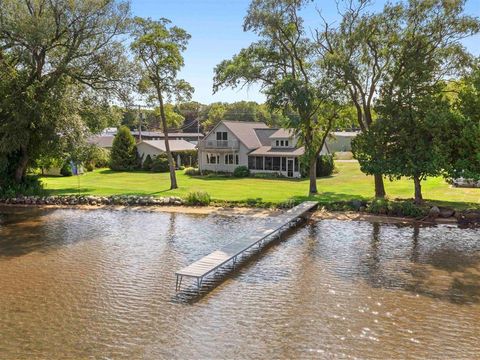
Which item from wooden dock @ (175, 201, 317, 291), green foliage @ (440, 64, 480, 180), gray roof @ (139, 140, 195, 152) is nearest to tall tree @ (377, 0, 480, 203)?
green foliage @ (440, 64, 480, 180)

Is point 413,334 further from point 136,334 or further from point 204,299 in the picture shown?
point 136,334

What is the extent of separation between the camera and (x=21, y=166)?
31.6 metres

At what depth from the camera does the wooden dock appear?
13781 millimetres

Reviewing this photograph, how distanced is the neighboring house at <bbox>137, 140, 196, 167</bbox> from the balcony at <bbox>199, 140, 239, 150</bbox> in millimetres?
5656

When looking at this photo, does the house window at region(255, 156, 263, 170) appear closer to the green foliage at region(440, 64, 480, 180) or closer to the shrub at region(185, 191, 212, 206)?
the shrub at region(185, 191, 212, 206)

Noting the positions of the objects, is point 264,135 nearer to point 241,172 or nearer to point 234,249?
point 241,172

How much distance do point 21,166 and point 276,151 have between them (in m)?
25.3

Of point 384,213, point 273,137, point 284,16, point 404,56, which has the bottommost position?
point 384,213

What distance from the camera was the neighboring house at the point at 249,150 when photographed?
46.0 meters

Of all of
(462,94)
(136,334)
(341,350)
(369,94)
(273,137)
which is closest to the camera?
(341,350)

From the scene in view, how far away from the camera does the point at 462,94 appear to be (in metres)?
24.1

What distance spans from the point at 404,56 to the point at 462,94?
4000mm

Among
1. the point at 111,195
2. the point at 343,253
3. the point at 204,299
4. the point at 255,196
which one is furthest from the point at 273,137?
the point at 204,299

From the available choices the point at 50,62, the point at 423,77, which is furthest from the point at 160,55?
the point at 423,77
